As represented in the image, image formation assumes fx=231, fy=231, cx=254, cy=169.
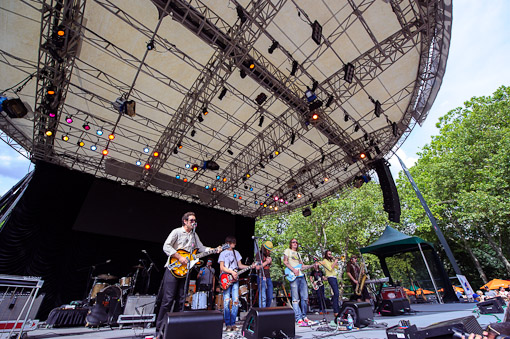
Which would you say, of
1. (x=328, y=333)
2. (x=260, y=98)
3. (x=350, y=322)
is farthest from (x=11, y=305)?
(x=260, y=98)

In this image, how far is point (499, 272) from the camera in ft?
55.1

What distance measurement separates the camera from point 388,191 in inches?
363

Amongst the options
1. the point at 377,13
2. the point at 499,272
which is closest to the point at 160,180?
the point at 377,13

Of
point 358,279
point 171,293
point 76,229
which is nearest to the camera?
point 171,293

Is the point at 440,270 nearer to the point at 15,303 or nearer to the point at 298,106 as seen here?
the point at 298,106

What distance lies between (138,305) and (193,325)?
4917mm

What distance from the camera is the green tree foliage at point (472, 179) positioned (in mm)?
12602

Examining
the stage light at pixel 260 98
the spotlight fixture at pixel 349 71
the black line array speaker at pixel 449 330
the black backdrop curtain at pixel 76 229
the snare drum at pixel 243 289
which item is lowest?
the black line array speaker at pixel 449 330

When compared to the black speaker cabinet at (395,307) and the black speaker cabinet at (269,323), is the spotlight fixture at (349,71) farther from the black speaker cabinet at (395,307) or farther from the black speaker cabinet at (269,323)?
the black speaker cabinet at (269,323)

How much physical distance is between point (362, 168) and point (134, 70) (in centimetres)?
994

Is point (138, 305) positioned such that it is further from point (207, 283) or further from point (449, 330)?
point (449, 330)

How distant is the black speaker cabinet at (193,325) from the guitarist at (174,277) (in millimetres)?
953

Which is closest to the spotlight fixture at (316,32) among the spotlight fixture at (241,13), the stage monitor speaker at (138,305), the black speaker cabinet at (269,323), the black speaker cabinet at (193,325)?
the spotlight fixture at (241,13)

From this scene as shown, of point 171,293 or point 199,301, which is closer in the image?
point 171,293
